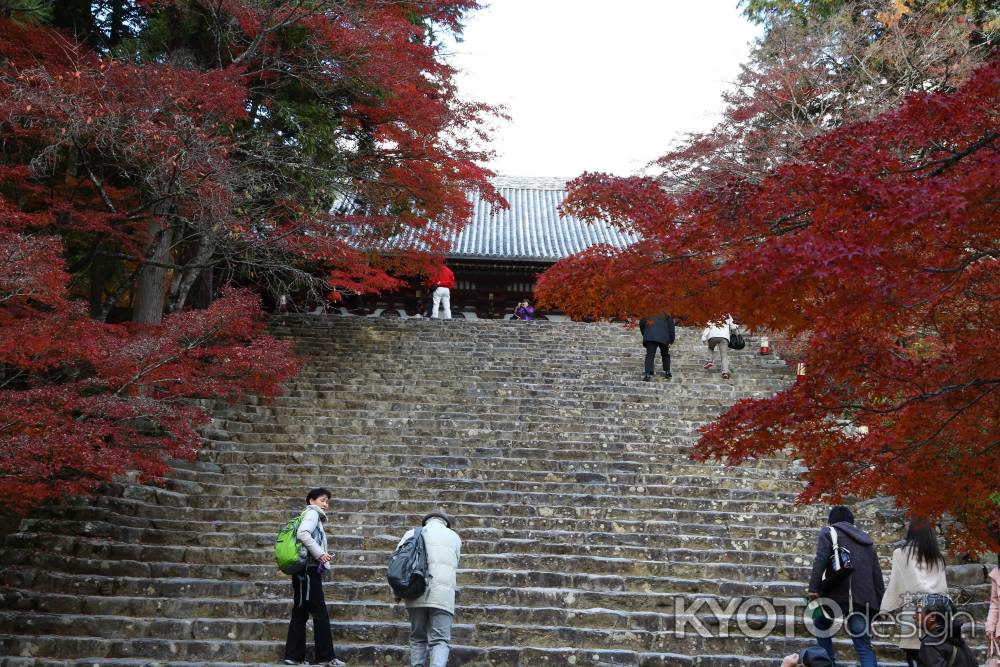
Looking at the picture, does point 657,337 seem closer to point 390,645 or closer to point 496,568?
point 496,568

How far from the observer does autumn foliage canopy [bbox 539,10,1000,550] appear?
4383mm

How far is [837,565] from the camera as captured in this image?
5715 mm

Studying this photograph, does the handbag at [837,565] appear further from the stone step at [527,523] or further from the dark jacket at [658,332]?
the dark jacket at [658,332]

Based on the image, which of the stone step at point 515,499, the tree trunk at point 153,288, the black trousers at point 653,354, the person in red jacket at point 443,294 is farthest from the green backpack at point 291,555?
the person in red jacket at point 443,294

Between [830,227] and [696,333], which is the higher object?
[696,333]

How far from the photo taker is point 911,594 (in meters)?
5.59

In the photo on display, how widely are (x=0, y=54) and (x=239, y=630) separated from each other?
23.4 feet

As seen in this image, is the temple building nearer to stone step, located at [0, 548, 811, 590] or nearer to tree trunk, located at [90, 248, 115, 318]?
tree trunk, located at [90, 248, 115, 318]

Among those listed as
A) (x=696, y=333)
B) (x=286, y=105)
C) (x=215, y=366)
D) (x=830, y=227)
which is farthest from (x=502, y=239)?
(x=830, y=227)

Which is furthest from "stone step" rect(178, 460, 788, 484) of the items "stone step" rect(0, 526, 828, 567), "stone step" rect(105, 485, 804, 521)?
"stone step" rect(0, 526, 828, 567)

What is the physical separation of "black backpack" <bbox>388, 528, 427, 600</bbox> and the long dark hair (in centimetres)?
309

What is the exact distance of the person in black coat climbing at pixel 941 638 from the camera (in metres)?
5.22

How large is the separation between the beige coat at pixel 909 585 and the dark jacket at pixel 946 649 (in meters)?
0.20

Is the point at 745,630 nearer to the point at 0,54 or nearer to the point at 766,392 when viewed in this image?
the point at 766,392
